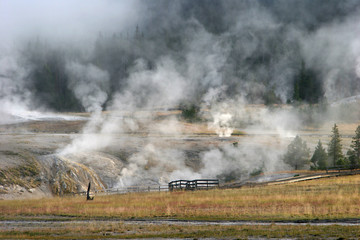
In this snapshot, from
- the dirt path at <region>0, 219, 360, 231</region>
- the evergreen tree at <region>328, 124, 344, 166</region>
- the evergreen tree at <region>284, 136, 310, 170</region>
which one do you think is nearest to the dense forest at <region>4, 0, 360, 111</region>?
the evergreen tree at <region>284, 136, 310, 170</region>

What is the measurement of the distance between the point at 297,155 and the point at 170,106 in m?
73.2

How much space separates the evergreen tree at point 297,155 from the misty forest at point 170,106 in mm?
171

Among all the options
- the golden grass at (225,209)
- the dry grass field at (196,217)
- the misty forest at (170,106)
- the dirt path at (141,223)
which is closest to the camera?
the dry grass field at (196,217)

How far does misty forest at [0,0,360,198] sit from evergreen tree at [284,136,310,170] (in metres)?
0.17

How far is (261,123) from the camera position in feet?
362

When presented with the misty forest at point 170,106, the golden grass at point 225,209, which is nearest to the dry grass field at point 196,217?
the golden grass at point 225,209

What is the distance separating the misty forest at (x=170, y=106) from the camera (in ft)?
182

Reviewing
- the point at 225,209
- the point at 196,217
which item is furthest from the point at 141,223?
the point at 225,209

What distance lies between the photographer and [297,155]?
61969 millimetres

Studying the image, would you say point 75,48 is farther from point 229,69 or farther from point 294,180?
point 294,180

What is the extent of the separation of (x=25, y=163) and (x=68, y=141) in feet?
62.0

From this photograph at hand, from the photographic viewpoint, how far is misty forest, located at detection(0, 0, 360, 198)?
55.6 metres

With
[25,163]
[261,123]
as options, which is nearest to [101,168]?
[25,163]

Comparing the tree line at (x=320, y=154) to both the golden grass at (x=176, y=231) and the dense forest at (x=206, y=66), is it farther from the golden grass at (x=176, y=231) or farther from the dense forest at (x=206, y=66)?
the dense forest at (x=206, y=66)
